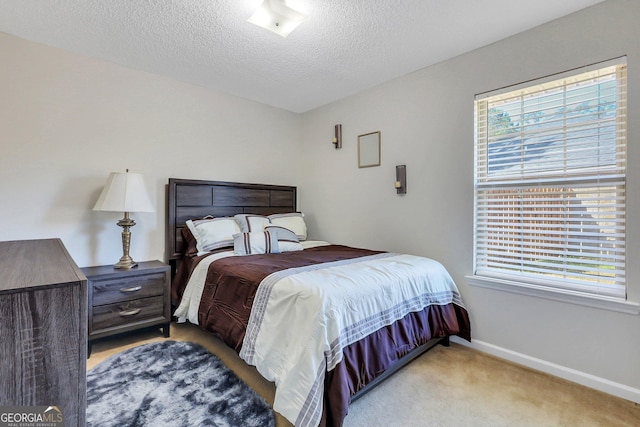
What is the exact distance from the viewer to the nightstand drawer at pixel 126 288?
2.30m

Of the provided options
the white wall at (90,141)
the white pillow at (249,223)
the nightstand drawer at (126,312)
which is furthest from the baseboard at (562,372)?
the white wall at (90,141)

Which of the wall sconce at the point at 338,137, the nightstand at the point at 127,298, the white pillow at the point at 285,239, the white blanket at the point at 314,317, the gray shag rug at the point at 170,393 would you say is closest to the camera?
the white blanket at the point at 314,317

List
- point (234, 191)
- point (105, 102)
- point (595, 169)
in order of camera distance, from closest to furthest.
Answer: point (595, 169) < point (105, 102) < point (234, 191)

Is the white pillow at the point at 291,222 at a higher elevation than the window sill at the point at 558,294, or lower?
higher

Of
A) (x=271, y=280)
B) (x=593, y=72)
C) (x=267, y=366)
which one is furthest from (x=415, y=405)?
(x=593, y=72)

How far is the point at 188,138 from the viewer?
3.16 metres

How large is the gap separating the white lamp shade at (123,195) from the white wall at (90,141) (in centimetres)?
31

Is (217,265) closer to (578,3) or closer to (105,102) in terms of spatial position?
(105,102)

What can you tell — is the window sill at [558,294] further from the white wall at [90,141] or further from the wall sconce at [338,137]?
the white wall at [90,141]

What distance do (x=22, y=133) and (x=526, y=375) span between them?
4.15 metres

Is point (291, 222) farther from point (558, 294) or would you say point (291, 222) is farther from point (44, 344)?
point (44, 344)

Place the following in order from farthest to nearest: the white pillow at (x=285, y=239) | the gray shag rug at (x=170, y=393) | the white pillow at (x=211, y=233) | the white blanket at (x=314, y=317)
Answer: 1. the white pillow at (x=285, y=239)
2. the white pillow at (x=211, y=233)
3. the gray shag rug at (x=170, y=393)
4. the white blanket at (x=314, y=317)

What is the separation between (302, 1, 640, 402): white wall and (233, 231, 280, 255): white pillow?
1.04m

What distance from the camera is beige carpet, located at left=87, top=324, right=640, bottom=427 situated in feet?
5.30
